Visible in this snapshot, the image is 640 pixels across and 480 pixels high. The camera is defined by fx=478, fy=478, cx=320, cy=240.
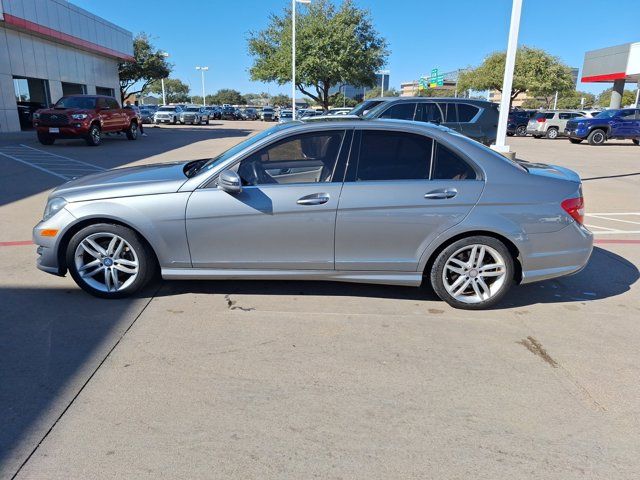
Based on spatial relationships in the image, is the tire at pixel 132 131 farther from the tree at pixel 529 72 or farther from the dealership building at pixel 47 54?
the tree at pixel 529 72

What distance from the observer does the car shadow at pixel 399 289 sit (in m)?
4.53

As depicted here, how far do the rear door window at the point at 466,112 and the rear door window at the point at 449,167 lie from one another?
8.11 meters

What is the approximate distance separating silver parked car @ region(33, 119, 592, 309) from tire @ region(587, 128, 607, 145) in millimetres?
24428

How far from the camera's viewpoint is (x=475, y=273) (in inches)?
164

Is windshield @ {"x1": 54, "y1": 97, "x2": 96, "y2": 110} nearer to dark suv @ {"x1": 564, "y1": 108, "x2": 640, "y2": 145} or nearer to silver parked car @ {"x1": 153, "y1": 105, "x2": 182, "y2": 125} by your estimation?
dark suv @ {"x1": 564, "y1": 108, "x2": 640, "y2": 145}

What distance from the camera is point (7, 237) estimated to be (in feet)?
20.4

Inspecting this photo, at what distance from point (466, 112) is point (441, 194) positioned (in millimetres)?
8493

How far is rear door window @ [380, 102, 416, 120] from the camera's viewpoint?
11383 mm

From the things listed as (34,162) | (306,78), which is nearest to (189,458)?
(34,162)

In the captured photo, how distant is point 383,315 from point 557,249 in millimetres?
1612

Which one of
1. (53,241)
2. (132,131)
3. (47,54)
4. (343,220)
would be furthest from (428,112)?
(47,54)

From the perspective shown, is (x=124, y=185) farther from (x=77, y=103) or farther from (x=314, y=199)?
(x=77, y=103)

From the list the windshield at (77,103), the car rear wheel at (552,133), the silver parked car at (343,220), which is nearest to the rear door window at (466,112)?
the silver parked car at (343,220)

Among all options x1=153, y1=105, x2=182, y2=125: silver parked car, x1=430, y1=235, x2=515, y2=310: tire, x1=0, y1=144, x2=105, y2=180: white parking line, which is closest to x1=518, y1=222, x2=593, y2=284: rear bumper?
x1=430, y1=235, x2=515, y2=310: tire
